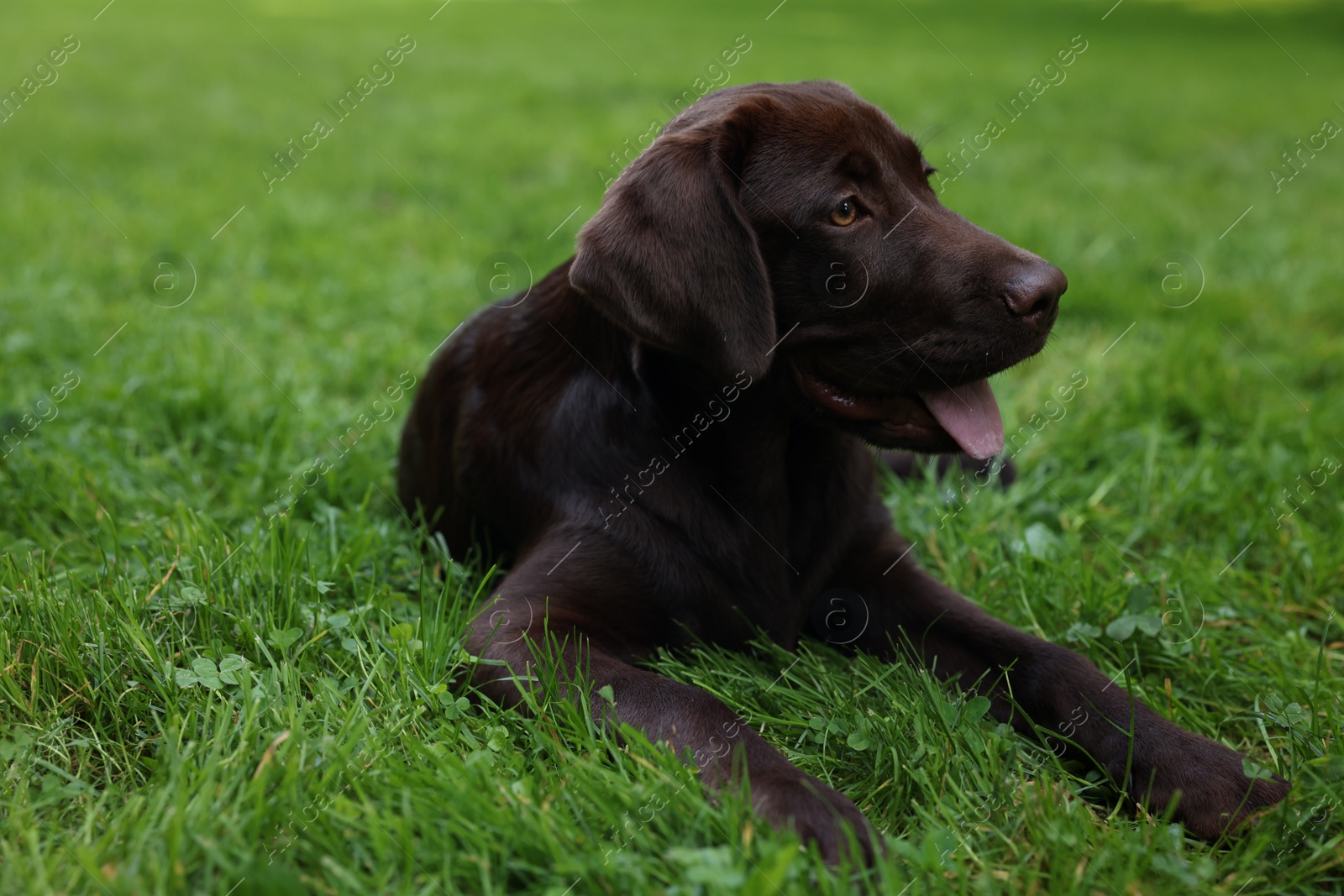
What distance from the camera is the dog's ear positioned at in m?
2.02

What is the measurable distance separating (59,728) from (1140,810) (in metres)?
1.89

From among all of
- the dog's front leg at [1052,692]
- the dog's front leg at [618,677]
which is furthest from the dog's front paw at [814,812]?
the dog's front leg at [1052,692]

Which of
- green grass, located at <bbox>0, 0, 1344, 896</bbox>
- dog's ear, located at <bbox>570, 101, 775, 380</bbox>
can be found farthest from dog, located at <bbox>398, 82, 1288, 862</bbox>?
green grass, located at <bbox>0, 0, 1344, 896</bbox>

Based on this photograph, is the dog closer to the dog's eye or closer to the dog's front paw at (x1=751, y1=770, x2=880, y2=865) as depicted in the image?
the dog's eye

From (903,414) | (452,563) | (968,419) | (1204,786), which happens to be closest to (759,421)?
(903,414)

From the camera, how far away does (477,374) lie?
267 centimetres

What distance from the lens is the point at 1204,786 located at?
189cm

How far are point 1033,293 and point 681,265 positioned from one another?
2.30 feet

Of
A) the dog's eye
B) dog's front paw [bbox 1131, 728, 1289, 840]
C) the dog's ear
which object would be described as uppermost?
the dog's ear

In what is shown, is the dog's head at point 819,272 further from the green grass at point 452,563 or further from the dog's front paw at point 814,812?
the dog's front paw at point 814,812

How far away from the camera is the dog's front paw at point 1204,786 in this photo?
1.85 meters

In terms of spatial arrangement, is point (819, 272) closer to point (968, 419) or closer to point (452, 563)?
point (968, 419)

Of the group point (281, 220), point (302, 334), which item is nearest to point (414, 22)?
point (281, 220)

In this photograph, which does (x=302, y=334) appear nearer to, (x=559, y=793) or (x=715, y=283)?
(x=715, y=283)
